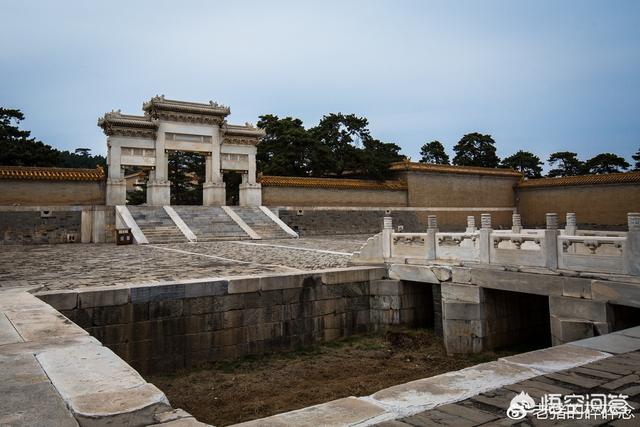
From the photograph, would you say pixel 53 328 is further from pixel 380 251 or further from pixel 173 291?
pixel 380 251

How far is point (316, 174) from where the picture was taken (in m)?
33.4

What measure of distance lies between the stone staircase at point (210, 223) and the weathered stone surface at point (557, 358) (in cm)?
1858

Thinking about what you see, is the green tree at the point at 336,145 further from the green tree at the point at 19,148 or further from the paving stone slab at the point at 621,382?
the paving stone slab at the point at 621,382

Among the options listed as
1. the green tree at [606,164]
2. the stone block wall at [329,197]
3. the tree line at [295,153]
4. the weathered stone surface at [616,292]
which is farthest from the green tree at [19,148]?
the green tree at [606,164]

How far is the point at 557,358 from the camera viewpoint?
14.6 ft

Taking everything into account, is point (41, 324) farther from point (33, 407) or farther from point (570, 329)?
point (570, 329)

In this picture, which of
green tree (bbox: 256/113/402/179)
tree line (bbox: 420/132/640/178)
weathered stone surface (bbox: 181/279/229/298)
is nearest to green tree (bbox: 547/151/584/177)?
tree line (bbox: 420/132/640/178)

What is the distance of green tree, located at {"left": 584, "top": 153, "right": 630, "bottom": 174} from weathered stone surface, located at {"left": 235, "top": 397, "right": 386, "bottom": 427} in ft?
170

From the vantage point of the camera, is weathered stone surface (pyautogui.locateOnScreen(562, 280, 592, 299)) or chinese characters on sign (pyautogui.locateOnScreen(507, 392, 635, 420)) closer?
chinese characters on sign (pyautogui.locateOnScreen(507, 392, 635, 420))

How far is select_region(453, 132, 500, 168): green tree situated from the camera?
161ft

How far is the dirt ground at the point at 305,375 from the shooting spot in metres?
6.48

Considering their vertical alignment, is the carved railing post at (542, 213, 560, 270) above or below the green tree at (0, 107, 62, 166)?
below

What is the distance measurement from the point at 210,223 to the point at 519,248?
18263 millimetres

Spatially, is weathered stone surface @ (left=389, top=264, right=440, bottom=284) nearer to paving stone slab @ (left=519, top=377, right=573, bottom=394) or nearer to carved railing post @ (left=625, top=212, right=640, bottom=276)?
carved railing post @ (left=625, top=212, right=640, bottom=276)
